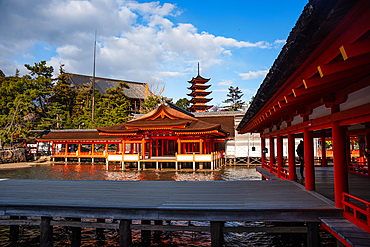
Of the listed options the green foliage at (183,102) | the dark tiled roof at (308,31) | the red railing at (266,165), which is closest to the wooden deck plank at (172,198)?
the dark tiled roof at (308,31)

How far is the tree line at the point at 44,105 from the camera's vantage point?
3308 centimetres

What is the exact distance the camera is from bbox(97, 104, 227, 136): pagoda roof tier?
21.1 m

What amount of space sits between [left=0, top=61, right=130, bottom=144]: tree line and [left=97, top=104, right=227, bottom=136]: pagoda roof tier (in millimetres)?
15536

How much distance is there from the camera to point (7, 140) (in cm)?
3195

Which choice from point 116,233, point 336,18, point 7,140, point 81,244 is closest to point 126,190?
point 116,233

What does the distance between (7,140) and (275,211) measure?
121 ft

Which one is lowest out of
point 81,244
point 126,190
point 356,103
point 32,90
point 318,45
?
point 81,244

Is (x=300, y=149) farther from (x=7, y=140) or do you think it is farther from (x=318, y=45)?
(x=7, y=140)

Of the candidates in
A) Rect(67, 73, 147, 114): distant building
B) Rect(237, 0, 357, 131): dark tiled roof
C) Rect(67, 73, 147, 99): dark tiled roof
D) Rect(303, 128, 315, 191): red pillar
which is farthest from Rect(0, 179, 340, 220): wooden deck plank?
Rect(67, 73, 147, 99): dark tiled roof

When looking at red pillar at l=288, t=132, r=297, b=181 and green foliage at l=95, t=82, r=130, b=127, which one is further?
green foliage at l=95, t=82, r=130, b=127

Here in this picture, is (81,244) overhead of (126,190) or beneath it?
beneath

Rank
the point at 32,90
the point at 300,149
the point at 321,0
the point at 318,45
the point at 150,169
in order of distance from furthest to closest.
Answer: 1. the point at 32,90
2. the point at 150,169
3. the point at 300,149
4. the point at 318,45
5. the point at 321,0

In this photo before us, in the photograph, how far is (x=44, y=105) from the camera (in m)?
40.9

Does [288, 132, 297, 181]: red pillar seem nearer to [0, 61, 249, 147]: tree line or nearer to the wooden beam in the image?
the wooden beam
